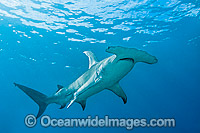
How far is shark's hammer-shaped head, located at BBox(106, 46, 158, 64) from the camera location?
367 centimetres

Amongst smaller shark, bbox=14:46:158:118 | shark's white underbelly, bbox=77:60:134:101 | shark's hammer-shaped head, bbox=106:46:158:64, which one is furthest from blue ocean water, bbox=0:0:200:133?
shark's hammer-shaped head, bbox=106:46:158:64

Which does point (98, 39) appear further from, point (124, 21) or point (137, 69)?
point (137, 69)

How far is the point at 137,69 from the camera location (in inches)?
1134

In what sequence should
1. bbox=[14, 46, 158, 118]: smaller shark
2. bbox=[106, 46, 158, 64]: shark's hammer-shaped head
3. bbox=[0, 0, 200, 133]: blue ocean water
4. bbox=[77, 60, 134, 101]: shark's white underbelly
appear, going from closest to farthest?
bbox=[106, 46, 158, 64]: shark's hammer-shaped head, bbox=[14, 46, 158, 118]: smaller shark, bbox=[77, 60, 134, 101]: shark's white underbelly, bbox=[0, 0, 200, 133]: blue ocean water

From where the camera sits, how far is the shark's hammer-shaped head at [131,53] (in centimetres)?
367

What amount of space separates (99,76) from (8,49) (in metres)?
20.2

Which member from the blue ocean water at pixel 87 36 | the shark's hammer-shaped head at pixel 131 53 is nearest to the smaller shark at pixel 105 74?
the shark's hammer-shaped head at pixel 131 53

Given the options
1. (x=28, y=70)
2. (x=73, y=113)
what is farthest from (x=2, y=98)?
(x=28, y=70)

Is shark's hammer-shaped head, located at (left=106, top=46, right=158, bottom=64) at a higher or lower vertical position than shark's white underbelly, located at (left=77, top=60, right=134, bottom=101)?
higher

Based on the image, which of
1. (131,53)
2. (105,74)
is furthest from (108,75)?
(131,53)

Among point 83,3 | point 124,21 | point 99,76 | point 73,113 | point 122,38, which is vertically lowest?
point 99,76

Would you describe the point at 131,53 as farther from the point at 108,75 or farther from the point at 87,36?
the point at 87,36

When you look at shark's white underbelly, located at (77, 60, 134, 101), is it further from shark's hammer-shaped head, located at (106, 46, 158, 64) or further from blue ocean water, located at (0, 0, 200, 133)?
blue ocean water, located at (0, 0, 200, 133)

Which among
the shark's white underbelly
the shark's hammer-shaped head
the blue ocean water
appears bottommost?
the shark's white underbelly
